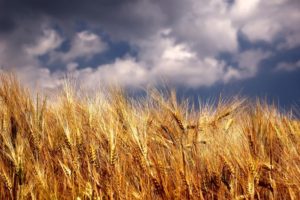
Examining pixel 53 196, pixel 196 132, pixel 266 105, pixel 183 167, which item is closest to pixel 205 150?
pixel 196 132

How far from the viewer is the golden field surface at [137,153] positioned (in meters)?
3.27

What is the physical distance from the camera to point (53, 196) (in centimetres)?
315

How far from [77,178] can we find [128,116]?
2.09ft

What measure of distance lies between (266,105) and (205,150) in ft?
2.87

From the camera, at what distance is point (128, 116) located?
3.67 metres

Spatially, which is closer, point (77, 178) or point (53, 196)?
point (53, 196)

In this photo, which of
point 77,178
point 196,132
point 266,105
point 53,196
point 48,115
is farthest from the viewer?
point 48,115

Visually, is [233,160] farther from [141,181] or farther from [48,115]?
→ [48,115]

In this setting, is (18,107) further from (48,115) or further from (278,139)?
(278,139)

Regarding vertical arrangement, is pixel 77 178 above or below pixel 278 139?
below

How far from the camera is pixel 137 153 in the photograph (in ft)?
11.6

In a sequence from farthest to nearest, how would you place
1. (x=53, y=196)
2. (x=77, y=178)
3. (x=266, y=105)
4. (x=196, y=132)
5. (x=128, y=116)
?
(x=266, y=105) → (x=196, y=132) → (x=128, y=116) → (x=77, y=178) → (x=53, y=196)

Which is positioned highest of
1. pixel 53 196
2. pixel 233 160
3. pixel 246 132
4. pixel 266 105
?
pixel 266 105

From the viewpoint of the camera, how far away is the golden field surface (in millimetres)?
3271
